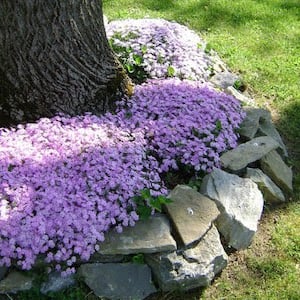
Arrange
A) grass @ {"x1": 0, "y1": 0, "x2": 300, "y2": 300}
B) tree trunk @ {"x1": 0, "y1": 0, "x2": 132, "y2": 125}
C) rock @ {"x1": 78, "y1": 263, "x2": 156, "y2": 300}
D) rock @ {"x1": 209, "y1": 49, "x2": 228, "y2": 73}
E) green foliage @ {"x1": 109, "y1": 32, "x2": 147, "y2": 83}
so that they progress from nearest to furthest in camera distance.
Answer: rock @ {"x1": 78, "y1": 263, "x2": 156, "y2": 300}
grass @ {"x1": 0, "y1": 0, "x2": 300, "y2": 300}
tree trunk @ {"x1": 0, "y1": 0, "x2": 132, "y2": 125}
green foliage @ {"x1": 109, "y1": 32, "x2": 147, "y2": 83}
rock @ {"x1": 209, "y1": 49, "x2": 228, "y2": 73}

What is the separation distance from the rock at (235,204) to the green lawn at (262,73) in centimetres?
13

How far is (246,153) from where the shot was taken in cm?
437

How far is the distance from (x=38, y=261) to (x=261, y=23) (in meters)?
4.72

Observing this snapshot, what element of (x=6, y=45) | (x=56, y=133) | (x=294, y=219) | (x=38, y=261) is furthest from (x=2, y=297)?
(x=294, y=219)

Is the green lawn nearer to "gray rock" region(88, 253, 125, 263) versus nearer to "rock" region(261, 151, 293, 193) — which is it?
"rock" region(261, 151, 293, 193)

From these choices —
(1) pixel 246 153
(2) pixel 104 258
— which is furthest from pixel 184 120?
(2) pixel 104 258

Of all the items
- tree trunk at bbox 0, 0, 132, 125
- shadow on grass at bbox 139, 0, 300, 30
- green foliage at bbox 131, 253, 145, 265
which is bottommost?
shadow on grass at bbox 139, 0, 300, 30

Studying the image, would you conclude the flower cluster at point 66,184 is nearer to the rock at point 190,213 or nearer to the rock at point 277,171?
the rock at point 190,213

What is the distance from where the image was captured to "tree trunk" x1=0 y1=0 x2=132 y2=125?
13.1 feet

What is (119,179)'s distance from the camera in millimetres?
3686

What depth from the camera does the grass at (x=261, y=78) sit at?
146 inches

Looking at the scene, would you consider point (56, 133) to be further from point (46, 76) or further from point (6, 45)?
point (6, 45)

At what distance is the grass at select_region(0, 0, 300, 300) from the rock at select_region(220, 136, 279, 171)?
40 cm

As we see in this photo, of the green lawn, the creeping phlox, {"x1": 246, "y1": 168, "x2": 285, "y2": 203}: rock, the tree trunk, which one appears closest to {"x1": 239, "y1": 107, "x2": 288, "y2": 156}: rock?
the creeping phlox
